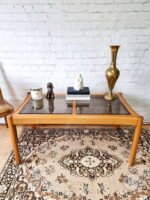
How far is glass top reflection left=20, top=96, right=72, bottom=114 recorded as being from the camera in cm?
162

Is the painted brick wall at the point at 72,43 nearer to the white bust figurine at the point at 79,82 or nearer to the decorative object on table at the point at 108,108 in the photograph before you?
the white bust figurine at the point at 79,82

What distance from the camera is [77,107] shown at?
170 cm

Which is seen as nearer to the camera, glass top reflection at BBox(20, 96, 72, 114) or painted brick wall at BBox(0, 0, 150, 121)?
glass top reflection at BBox(20, 96, 72, 114)

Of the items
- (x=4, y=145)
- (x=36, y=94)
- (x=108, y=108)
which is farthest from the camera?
(x=4, y=145)

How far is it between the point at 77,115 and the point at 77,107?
17cm

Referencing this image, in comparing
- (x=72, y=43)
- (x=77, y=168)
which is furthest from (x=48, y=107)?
(x=72, y=43)

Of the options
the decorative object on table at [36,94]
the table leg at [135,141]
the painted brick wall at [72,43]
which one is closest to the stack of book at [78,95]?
the decorative object on table at [36,94]

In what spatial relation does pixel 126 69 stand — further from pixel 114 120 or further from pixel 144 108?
pixel 114 120

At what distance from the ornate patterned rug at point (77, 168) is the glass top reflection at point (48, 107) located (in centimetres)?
42

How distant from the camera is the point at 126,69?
2.09m

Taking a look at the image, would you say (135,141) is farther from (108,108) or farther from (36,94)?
(36,94)

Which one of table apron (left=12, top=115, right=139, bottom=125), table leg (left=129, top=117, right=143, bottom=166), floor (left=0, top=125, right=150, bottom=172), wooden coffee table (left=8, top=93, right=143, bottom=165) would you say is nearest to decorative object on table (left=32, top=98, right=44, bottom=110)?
wooden coffee table (left=8, top=93, right=143, bottom=165)

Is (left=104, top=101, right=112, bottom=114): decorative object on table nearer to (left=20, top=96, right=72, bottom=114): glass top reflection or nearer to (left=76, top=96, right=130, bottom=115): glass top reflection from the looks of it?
(left=76, top=96, right=130, bottom=115): glass top reflection

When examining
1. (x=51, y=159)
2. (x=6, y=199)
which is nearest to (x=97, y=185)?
(x=51, y=159)
